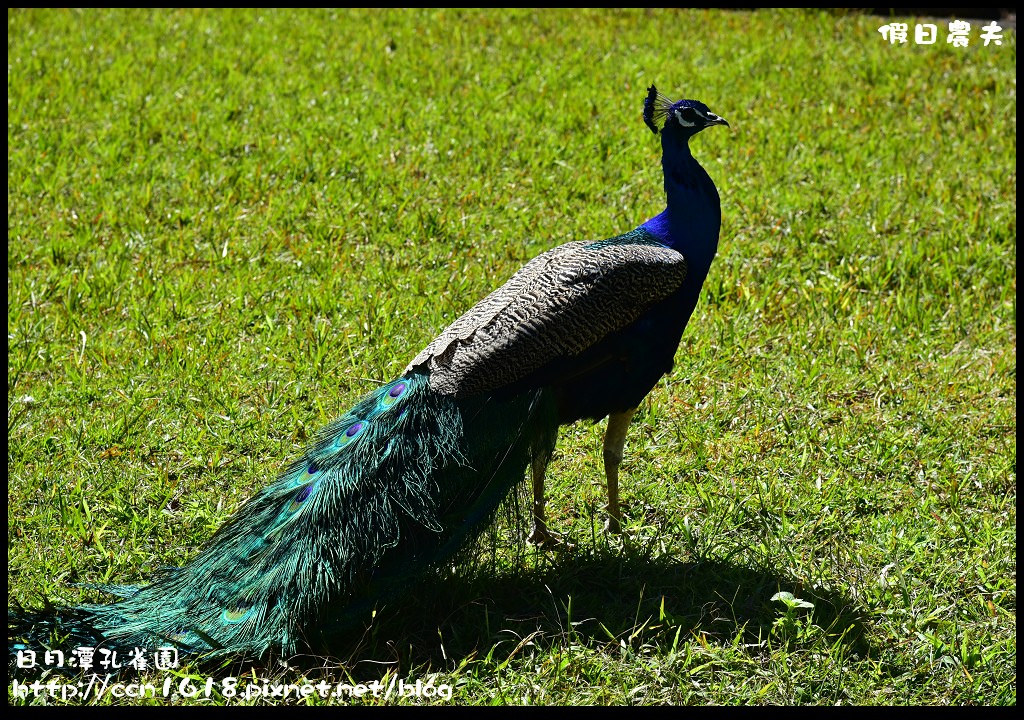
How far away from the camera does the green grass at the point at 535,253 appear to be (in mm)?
3441

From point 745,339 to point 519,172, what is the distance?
196 centimetres

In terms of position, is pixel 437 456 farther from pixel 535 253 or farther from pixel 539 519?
pixel 535 253

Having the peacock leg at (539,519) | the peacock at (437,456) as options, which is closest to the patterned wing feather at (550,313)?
the peacock at (437,456)

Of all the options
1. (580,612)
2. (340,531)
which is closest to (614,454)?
(580,612)

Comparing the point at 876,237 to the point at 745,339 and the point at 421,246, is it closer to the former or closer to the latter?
the point at 745,339

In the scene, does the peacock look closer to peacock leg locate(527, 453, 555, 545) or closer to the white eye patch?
peacock leg locate(527, 453, 555, 545)

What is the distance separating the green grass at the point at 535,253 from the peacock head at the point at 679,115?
1176 mm

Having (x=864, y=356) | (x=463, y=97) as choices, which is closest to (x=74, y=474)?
(x=864, y=356)

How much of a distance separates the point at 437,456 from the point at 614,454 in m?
0.79

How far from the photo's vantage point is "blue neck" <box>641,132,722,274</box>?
150 inches

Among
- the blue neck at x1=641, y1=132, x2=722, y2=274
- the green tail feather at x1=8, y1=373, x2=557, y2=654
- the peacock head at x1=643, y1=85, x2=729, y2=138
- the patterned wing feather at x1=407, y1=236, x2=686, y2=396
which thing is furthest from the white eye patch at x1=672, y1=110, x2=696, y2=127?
the green tail feather at x1=8, y1=373, x2=557, y2=654

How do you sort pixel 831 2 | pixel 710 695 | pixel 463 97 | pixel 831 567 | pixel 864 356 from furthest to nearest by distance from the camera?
pixel 831 2, pixel 463 97, pixel 864 356, pixel 831 567, pixel 710 695

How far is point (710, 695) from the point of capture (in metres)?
3.17

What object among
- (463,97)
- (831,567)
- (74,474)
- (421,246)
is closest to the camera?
(831,567)
